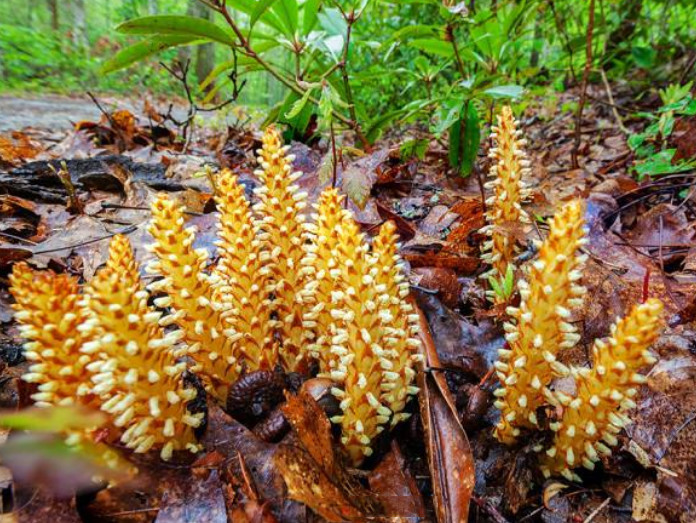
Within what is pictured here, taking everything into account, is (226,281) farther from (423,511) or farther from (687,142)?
(687,142)

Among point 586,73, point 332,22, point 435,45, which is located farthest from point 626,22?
point 332,22

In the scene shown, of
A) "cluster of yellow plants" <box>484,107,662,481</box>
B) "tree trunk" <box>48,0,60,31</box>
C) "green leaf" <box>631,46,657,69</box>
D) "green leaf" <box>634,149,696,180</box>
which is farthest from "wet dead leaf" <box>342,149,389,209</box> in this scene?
"tree trunk" <box>48,0,60,31</box>

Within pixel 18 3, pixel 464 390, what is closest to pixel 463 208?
pixel 464 390

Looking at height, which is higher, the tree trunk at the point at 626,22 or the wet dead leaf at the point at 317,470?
the tree trunk at the point at 626,22

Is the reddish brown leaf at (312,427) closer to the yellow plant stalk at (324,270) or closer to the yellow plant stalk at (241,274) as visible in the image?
the yellow plant stalk at (324,270)

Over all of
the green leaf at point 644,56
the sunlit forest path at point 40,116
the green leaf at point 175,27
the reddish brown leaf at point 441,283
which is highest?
the green leaf at point 644,56

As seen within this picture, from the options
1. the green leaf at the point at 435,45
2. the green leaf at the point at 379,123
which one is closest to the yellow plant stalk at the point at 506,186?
the green leaf at the point at 379,123

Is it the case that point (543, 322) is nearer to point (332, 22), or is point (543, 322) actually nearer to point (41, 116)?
point (332, 22)
